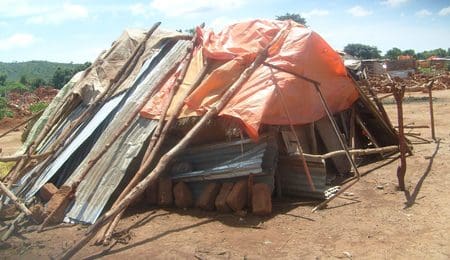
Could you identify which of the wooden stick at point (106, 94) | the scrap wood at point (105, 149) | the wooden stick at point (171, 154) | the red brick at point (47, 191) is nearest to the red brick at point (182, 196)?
the wooden stick at point (171, 154)

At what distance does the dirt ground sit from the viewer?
4801 mm

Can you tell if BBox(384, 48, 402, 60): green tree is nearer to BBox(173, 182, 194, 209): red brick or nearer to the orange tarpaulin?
the orange tarpaulin

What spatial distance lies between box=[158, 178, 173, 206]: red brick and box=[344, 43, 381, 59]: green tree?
4141 centimetres

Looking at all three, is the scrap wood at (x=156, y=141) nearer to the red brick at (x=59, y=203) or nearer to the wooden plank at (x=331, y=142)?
the red brick at (x=59, y=203)

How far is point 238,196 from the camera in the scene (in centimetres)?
603

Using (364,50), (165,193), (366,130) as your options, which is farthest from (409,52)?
(165,193)

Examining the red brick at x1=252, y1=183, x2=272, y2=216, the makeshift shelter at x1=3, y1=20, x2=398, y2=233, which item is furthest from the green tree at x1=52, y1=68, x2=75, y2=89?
the red brick at x1=252, y1=183, x2=272, y2=216

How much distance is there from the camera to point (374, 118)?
9.30 m

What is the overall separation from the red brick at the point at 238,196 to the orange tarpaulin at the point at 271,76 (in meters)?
0.71

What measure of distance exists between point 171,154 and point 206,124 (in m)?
0.81

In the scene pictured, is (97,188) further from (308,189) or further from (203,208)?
(308,189)

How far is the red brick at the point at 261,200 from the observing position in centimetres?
587

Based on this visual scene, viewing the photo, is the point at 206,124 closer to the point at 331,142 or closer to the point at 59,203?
the point at 59,203

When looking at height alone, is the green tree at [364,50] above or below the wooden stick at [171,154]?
above
